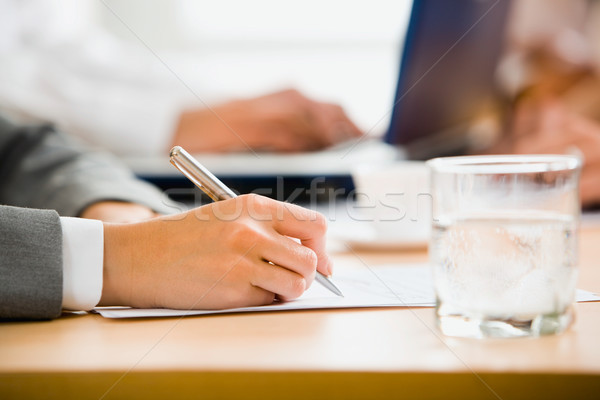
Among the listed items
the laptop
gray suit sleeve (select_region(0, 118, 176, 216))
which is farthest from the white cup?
gray suit sleeve (select_region(0, 118, 176, 216))

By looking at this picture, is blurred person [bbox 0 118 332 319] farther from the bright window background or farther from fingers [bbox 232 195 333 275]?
the bright window background

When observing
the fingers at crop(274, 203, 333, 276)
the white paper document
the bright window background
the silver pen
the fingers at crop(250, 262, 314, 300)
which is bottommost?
the white paper document

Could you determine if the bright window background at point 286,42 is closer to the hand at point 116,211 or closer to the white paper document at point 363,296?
the hand at point 116,211

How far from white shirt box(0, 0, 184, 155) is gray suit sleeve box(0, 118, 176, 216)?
782mm

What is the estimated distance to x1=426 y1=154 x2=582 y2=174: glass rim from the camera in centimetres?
36

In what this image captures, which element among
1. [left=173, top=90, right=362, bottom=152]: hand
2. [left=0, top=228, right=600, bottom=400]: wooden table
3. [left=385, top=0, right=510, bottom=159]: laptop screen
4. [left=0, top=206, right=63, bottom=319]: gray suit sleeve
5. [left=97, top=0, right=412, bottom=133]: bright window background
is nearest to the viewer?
[left=0, top=228, right=600, bottom=400]: wooden table

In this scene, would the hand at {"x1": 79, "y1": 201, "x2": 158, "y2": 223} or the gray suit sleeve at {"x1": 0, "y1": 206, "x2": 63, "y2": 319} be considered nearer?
the gray suit sleeve at {"x1": 0, "y1": 206, "x2": 63, "y2": 319}

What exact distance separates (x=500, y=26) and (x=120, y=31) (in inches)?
77.3

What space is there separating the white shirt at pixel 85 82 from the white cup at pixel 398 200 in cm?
120

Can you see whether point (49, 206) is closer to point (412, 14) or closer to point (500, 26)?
point (412, 14)

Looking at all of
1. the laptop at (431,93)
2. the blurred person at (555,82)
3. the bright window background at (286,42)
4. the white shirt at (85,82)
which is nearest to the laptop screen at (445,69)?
the laptop at (431,93)

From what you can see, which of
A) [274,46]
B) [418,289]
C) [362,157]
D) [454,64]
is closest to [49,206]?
[418,289]

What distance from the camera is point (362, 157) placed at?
1821 mm

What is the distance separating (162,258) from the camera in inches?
18.4
